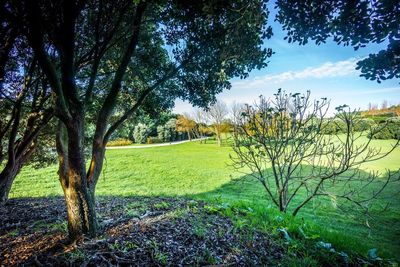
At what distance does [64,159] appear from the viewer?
14.3 feet

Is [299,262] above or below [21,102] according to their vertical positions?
below

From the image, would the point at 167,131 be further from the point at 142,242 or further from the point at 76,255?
the point at 76,255

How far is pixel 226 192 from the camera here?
13141mm

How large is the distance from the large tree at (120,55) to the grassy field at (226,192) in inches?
103

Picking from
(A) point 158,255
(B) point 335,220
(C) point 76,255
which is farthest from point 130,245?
(B) point 335,220

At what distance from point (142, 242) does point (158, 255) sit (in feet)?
1.47

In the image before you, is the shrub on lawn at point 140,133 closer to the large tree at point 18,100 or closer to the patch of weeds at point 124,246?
the large tree at point 18,100

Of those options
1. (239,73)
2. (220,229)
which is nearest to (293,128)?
(239,73)

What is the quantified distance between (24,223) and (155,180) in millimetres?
10598

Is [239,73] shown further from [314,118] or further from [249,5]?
[314,118]

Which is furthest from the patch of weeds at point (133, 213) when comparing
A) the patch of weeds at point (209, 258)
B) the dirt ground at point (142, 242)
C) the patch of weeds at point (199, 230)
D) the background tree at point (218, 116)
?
the background tree at point (218, 116)

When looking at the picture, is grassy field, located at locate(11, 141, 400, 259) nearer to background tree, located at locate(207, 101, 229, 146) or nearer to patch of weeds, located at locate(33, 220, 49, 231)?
patch of weeds, located at locate(33, 220, 49, 231)

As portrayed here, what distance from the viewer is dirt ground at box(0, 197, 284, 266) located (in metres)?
3.31

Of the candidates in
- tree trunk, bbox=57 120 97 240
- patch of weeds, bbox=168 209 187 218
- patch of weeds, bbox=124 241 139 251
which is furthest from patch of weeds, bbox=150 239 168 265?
patch of weeds, bbox=168 209 187 218
